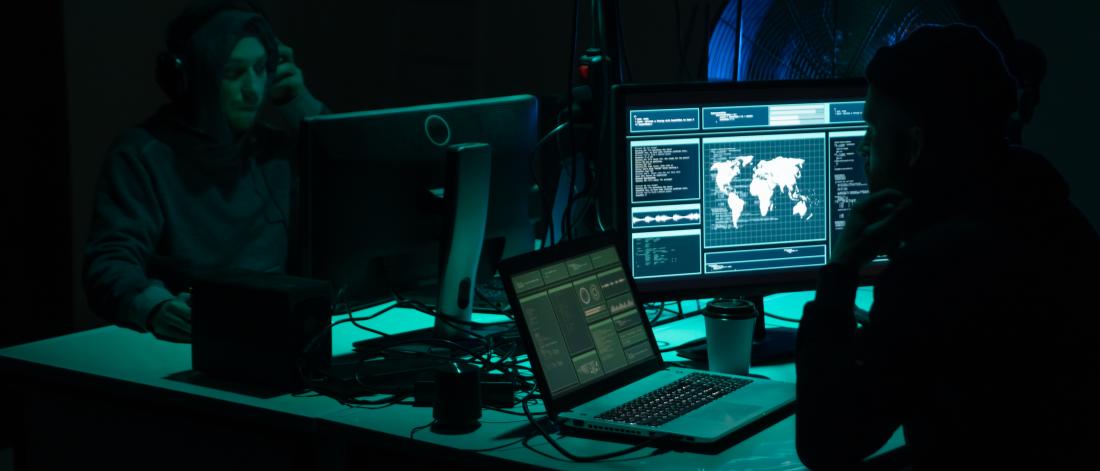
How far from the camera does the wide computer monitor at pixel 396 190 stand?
1.83m

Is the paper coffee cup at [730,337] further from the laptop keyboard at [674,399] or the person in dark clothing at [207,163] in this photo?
the person in dark clothing at [207,163]

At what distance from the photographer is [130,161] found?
8.14 ft

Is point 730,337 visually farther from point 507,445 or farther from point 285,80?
point 285,80

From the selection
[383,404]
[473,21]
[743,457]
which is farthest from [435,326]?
[473,21]

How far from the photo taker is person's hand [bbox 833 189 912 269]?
1.53m

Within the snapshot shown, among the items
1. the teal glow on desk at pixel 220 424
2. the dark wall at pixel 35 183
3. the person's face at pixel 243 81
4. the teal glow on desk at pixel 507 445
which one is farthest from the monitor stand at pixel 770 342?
the dark wall at pixel 35 183

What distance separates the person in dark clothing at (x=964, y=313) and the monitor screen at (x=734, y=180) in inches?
19.1

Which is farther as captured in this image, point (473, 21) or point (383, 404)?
point (473, 21)

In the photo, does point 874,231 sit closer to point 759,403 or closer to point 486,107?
point 759,403

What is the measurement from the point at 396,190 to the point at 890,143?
0.84 metres

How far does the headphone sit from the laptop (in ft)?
4.13

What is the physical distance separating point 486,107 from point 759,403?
761mm

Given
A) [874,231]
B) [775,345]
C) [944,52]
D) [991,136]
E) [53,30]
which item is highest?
[53,30]

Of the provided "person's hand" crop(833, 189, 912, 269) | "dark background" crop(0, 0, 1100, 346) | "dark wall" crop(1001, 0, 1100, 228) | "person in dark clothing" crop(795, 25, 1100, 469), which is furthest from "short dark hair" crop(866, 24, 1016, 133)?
"dark wall" crop(1001, 0, 1100, 228)
